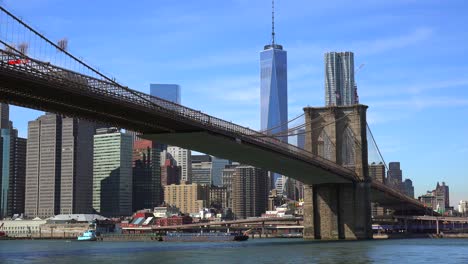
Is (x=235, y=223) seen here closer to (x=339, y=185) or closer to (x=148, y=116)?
(x=339, y=185)

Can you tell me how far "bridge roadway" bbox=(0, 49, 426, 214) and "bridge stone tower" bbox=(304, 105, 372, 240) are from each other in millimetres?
1951

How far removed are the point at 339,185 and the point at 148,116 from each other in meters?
37.4

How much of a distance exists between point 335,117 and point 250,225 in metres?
111

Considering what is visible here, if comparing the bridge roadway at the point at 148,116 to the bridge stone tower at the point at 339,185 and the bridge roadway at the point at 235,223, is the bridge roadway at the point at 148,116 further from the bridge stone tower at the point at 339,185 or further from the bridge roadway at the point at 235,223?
the bridge roadway at the point at 235,223

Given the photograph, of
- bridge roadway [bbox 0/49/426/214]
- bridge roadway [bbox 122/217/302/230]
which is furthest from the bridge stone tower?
bridge roadway [bbox 122/217/302/230]

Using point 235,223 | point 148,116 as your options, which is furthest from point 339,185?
point 235,223

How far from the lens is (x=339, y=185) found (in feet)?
289

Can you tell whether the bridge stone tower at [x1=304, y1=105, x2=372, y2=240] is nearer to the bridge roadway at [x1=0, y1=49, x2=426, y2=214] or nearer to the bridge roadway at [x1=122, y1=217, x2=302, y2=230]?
the bridge roadway at [x1=0, y1=49, x2=426, y2=214]

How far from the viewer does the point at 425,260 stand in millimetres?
50156

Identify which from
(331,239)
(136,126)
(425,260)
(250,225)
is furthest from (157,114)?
(250,225)

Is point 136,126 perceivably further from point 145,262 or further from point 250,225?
point 250,225

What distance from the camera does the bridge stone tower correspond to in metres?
86.8

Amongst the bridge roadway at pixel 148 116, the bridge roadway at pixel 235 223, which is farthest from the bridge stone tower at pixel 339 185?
the bridge roadway at pixel 235 223

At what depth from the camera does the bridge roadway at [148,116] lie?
44969 mm
